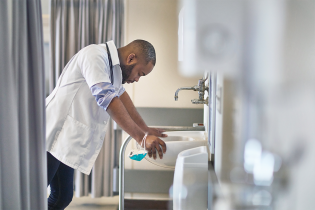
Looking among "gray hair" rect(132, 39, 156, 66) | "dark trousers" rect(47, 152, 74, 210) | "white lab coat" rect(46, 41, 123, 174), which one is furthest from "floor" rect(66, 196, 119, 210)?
"gray hair" rect(132, 39, 156, 66)

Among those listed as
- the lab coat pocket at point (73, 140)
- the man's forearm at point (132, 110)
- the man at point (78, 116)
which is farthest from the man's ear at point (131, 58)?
the lab coat pocket at point (73, 140)

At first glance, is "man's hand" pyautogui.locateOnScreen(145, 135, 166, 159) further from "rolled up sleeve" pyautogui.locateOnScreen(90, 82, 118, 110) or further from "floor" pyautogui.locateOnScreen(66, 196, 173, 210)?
"floor" pyautogui.locateOnScreen(66, 196, 173, 210)

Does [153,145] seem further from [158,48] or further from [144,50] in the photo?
[158,48]

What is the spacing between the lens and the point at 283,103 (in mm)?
77

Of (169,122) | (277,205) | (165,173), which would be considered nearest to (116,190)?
(165,173)

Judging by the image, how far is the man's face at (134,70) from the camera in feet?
3.79

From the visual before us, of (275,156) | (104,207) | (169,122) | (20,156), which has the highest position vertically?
(275,156)

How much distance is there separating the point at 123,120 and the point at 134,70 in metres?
0.42

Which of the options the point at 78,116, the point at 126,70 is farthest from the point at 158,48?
the point at 78,116

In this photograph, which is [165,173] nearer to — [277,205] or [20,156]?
[20,156]

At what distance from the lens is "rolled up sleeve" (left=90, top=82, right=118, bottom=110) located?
0.85 meters

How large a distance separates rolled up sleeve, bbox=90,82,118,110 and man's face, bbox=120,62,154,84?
303 mm

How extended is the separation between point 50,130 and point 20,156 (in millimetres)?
662

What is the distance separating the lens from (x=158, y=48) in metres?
2.06
